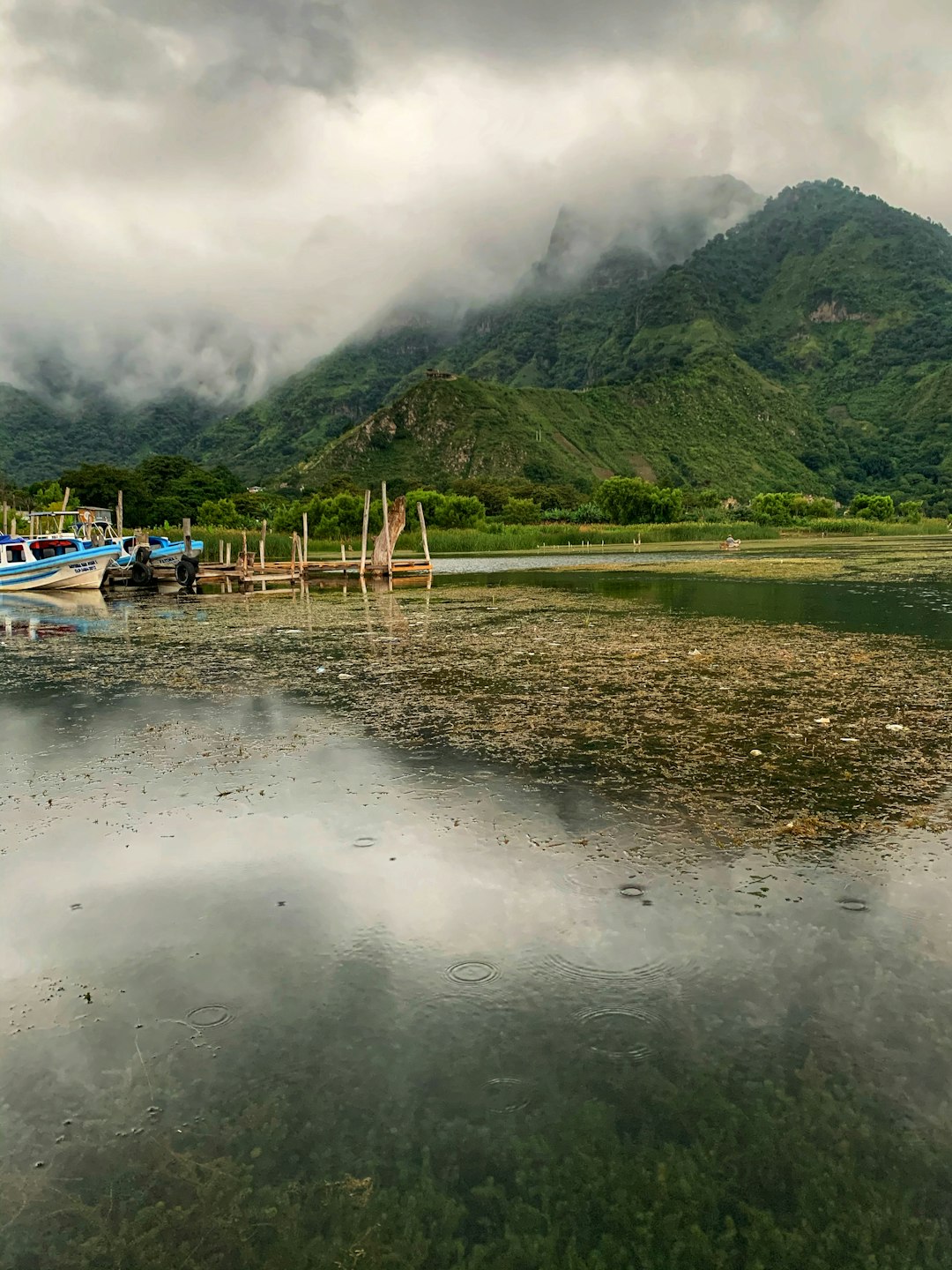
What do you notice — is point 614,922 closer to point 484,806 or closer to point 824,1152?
point 824,1152

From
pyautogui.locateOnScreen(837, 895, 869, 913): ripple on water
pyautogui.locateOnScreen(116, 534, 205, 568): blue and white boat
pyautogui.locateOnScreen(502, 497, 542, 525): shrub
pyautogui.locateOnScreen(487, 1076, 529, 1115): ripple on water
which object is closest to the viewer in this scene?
pyautogui.locateOnScreen(487, 1076, 529, 1115): ripple on water

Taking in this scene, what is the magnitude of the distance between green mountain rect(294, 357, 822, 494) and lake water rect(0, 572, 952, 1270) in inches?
5219

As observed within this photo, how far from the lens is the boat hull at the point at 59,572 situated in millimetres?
32500

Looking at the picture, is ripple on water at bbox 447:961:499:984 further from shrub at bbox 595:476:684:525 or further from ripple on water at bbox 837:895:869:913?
shrub at bbox 595:476:684:525

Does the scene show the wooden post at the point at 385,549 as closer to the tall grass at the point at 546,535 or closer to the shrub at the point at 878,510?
the tall grass at the point at 546,535

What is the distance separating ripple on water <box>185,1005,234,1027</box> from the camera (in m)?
3.81

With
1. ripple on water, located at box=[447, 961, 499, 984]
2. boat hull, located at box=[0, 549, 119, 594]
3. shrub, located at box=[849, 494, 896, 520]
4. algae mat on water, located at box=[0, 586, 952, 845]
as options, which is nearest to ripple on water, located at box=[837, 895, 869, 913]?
algae mat on water, located at box=[0, 586, 952, 845]

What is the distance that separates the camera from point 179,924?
4.85m

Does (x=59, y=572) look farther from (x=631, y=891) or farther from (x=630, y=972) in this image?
(x=630, y=972)

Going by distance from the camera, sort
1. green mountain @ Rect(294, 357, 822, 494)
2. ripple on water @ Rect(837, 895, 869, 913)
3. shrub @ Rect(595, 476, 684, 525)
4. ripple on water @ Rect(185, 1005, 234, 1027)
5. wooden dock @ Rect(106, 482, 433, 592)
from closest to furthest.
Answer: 1. ripple on water @ Rect(185, 1005, 234, 1027)
2. ripple on water @ Rect(837, 895, 869, 913)
3. wooden dock @ Rect(106, 482, 433, 592)
4. shrub @ Rect(595, 476, 684, 525)
5. green mountain @ Rect(294, 357, 822, 494)

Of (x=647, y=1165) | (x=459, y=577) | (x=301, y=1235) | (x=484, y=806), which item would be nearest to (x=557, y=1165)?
(x=647, y=1165)

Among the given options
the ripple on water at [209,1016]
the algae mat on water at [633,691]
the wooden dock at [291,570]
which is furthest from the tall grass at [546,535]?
the ripple on water at [209,1016]

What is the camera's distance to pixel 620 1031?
3.66 m

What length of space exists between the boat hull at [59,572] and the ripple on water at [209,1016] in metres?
32.1
